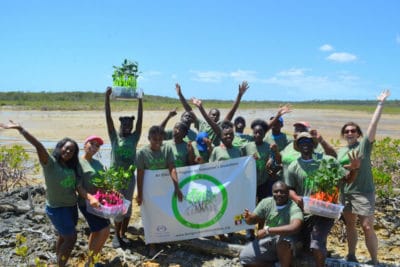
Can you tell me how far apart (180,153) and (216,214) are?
114 centimetres

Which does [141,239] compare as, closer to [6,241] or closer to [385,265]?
[6,241]

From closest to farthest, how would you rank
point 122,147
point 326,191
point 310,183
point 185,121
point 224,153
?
point 326,191 < point 310,183 < point 122,147 < point 224,153 < point 185,121

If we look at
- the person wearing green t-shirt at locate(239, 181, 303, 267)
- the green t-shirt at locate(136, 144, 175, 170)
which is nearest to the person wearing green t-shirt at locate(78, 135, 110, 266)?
the green t-shirt at locate(136, 144, 175, 170)

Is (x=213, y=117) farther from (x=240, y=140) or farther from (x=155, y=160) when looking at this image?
(x=155, y=160)

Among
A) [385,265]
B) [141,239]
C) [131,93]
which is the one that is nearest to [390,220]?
[385,265]

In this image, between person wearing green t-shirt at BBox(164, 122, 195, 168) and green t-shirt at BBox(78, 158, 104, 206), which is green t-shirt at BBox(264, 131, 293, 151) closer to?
person wearing green t-shirt at BBox(164, 122, 195, 168)

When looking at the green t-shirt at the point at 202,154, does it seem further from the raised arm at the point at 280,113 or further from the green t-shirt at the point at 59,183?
the green t-shirt at the point at 59,183

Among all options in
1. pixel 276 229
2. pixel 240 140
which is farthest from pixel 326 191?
pixel 240 140

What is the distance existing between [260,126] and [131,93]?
2.08 meters

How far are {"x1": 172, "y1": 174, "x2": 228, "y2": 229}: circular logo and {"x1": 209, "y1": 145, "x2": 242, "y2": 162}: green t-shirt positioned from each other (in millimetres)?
328

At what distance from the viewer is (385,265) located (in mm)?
6105

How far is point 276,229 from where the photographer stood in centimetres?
553

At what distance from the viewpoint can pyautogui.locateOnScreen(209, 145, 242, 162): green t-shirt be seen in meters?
6.86

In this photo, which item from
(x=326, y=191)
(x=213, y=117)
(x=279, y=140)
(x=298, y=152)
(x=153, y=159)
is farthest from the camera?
(x=213, y=117)
